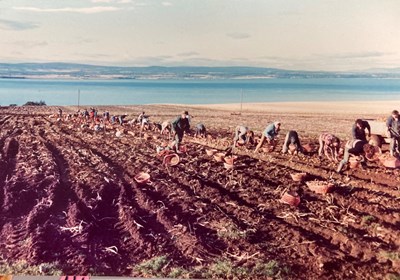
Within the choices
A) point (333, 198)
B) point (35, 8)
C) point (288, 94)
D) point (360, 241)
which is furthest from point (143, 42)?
point (360, 241)

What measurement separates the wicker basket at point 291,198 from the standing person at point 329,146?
1.41 ft

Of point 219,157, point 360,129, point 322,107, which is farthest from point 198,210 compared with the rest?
point 360,129

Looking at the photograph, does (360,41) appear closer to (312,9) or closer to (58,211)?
(312,9)

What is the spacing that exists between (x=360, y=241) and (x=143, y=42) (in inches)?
96.7

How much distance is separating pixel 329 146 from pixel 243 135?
0.75 meters

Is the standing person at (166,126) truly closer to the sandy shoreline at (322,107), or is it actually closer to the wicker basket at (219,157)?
the sandy shoreline at (322,107)

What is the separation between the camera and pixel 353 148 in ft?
14.9

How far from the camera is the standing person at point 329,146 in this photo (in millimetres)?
4617

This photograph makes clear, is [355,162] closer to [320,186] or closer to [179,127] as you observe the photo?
[320,186]

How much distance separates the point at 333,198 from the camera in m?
4.50

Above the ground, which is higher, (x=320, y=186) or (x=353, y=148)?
(x=353, y=148)

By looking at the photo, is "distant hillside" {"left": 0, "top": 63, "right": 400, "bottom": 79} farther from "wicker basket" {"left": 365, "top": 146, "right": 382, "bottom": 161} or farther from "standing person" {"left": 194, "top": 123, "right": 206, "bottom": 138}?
"wicker basket" {"left": 365, "top": 146, "right": 382, "bottom": 161}

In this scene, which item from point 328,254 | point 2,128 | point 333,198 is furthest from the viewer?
Result: point 2,128

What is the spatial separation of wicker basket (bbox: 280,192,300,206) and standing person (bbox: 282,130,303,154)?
404mm
